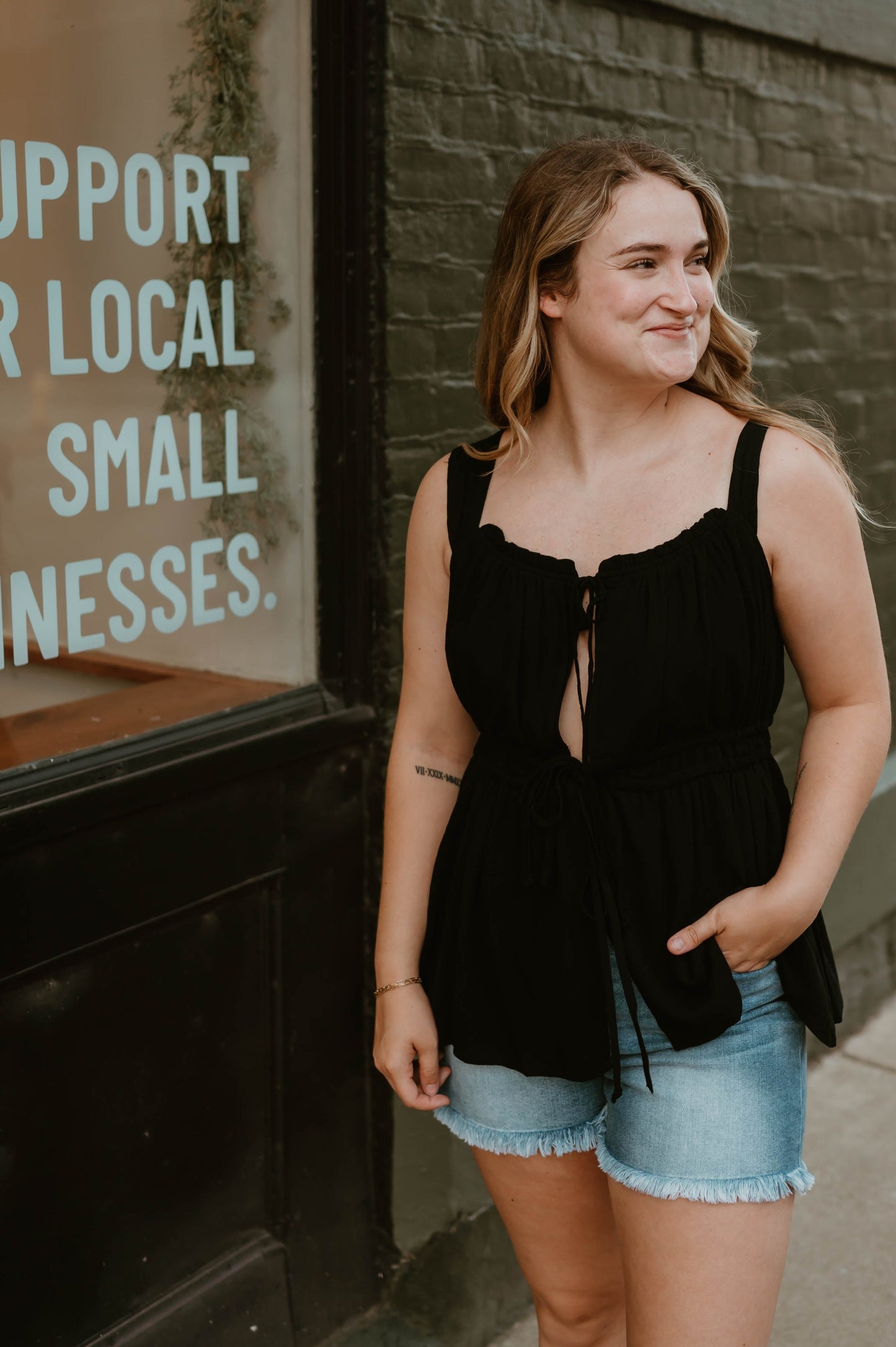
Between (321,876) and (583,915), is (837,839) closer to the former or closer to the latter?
(583,915)

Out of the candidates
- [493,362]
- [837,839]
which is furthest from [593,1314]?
[493,362]

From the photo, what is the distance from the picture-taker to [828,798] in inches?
75.4

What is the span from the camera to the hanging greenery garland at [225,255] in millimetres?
2586

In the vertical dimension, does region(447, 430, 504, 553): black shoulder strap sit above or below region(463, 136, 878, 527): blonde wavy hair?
below

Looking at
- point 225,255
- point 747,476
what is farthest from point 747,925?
point 225,255

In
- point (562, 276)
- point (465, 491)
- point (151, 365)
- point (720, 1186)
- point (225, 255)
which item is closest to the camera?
point (720, 1186)

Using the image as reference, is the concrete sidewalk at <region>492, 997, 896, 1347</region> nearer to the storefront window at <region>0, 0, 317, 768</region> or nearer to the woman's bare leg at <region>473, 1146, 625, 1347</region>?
the woman's bare leg at <region>473, 1146, 625, 1347</region>

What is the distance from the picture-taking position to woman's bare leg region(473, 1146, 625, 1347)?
209 cm

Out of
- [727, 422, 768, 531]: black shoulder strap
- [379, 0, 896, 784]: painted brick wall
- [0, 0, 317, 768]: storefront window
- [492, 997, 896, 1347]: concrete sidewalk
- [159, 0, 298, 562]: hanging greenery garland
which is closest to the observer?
[727, 422, 768, 531]: black shoulder strap

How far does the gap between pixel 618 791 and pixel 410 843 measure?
371 mm

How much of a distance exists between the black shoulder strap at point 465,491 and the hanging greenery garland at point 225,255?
69cm

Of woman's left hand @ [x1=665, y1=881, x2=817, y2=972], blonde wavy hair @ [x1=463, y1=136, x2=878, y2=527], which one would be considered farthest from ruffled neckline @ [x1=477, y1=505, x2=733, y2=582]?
woman's left hand @ [x1=665, y1=881, x2=817, y2=972]

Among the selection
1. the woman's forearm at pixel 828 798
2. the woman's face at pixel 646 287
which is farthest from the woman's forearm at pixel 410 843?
the woman's face at pixel 646 287

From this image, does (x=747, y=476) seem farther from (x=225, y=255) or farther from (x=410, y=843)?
(x=225, y=255)
